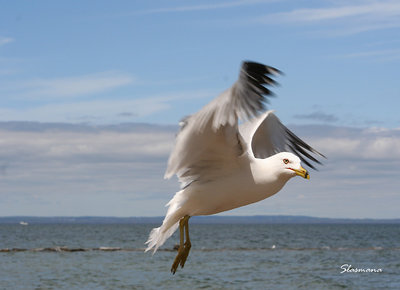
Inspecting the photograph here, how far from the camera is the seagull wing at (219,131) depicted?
5.96 meters

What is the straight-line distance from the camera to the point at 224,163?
744 centimetres

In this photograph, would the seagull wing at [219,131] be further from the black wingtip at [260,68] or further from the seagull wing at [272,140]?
the seagull wing at [272,140]

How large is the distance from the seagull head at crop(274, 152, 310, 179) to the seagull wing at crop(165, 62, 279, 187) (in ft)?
1.64

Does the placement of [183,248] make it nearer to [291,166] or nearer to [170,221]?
[170,221]

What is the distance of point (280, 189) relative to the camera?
285 inches

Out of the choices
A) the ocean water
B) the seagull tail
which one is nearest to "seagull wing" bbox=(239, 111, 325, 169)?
the seagull tail

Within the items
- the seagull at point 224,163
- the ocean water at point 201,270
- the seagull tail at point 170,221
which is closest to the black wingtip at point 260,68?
the seagull at point 224,163

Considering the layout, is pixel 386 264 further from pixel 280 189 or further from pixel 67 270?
pixel 280 189

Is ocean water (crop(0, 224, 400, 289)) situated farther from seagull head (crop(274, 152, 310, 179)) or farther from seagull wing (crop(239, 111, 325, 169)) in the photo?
seagull head (crop(274, 152, 310, 179))

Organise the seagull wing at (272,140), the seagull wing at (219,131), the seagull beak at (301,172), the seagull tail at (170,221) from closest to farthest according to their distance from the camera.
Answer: the seagull wing at (219,131) < the seagull beak at (301,172) < the seagull tail at (170,221) < the seagull wing at (272,140)

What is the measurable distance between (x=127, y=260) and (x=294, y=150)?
36949mm

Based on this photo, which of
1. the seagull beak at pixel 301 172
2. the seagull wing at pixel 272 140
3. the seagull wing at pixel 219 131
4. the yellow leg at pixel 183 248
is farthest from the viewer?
the seagull wing at pixel 272 140

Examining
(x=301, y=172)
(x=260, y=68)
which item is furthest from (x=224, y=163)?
(x=260, y=68)

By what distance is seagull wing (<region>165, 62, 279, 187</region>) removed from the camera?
5.96 meters
